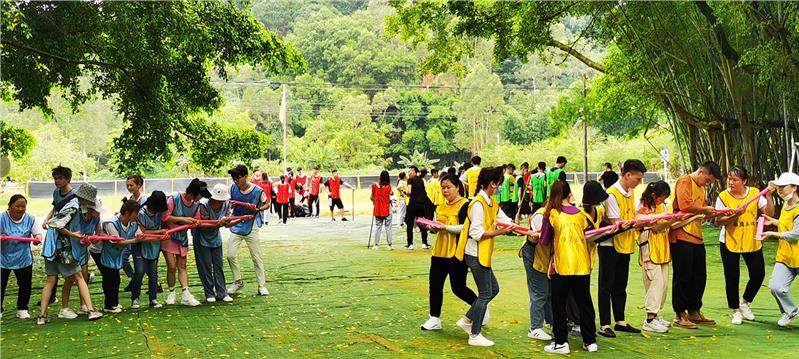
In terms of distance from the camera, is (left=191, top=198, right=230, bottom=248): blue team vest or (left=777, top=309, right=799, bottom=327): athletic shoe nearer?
(left=777, top=309, right=799, bottom=327): athletic shoe

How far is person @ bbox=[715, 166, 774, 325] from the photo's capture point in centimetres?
804

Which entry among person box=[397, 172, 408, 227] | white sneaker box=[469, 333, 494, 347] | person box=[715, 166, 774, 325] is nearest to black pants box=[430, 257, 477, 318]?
white sneaker box=[469, 333, 494, 347]

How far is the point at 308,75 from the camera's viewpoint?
64.1 metres

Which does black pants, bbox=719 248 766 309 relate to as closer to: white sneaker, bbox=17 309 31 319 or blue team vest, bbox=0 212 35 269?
blue team vest, bbox=0 212 35 269

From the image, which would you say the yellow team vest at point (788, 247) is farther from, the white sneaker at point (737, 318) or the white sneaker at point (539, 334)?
the white sneaker at point (539, 334)

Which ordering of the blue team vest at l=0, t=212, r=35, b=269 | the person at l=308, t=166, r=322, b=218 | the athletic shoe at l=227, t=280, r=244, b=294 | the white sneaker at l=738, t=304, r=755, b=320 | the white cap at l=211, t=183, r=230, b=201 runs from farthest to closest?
the person at l=308, t=166, r=322, b=218, the athletic shoe at l=227, t=280, r=244, b=294, the white cap at l=211, t=183, r=230, b=201, the blue team vest at l=0, t=212, r=35, b=269, the white sneaker at l=738, t=304, r=755, b=320

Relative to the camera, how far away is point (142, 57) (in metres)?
13.1

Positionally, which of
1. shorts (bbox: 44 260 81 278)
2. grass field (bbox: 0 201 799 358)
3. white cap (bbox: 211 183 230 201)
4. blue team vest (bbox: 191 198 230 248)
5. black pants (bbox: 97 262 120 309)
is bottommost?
grass field (bbox: 0 201 799 358)

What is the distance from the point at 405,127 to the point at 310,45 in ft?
35.6

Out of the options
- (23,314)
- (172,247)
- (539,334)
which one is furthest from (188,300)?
(539,334)

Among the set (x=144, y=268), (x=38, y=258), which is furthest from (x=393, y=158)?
(x=144, y=268)

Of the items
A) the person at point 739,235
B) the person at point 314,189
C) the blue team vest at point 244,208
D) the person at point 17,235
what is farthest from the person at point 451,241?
the person at point 314,189

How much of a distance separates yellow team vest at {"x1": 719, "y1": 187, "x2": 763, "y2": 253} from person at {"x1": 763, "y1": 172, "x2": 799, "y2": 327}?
200 mm

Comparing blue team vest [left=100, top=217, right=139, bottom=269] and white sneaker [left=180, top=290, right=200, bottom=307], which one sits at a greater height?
blue team vest [left=100, top=217, right=139, bottom=269]
